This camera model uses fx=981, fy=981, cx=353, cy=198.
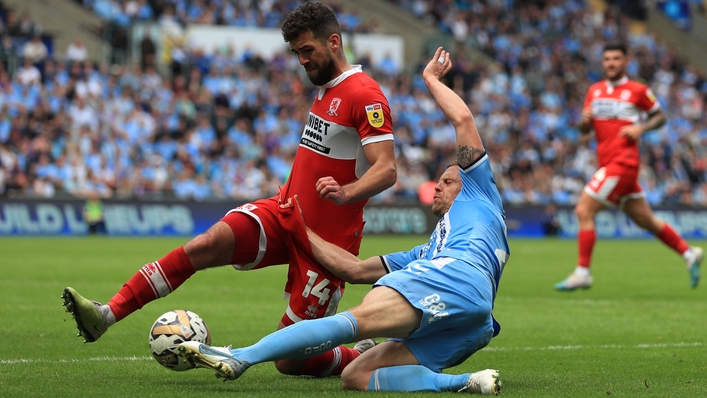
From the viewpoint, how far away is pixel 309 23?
6332mm

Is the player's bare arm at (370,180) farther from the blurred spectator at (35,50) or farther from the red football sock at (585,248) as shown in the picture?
the blurred spectator at (35,50)

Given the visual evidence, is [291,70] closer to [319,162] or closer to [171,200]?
[171,200]

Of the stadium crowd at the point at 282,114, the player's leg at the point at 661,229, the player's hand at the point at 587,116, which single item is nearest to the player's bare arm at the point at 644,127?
the player's hand at the point at 587,116

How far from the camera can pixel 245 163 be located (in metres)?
27.1

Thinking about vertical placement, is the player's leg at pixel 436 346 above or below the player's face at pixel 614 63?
below

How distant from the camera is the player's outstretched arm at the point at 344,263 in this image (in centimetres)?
625

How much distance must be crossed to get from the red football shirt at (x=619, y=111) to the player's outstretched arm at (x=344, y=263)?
7399 mm

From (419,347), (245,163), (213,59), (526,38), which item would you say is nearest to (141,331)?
(419,347)

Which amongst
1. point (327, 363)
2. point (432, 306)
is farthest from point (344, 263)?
point (432, 306)

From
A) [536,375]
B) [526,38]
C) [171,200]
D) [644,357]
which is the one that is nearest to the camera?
[536,375]

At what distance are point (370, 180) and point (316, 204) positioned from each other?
49 cm

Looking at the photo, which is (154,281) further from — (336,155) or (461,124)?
(461,124)

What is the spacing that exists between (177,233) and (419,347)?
2021 centimetres

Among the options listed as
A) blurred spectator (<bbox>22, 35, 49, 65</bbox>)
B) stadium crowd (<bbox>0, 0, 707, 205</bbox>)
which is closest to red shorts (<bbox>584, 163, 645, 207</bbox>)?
stadium crowd (<bbox>0, 0, 707, 205</bbox>)
